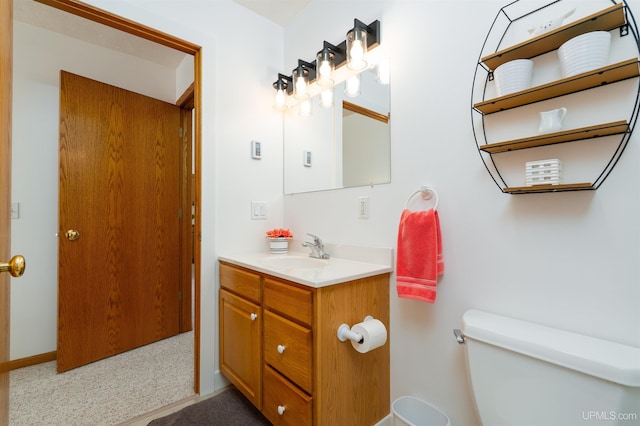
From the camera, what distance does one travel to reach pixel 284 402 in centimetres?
125

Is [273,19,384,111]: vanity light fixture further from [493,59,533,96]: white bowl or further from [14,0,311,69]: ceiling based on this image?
[493,59,533,96]: white bowl

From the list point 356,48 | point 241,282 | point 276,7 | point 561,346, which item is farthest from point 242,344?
point 276,7

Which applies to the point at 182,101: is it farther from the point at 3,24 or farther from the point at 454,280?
the point at 454,280

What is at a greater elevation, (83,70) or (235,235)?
(83,70)

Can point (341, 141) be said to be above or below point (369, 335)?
above

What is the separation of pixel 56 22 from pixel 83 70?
12.9 inches

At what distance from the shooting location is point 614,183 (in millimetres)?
843

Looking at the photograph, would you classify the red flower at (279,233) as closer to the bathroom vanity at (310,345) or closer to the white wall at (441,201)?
the white wall at (441,201)

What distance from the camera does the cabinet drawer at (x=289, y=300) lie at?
113 centimetres

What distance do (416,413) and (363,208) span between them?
98 centimetres

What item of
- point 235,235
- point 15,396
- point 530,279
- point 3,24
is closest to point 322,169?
point 235,235

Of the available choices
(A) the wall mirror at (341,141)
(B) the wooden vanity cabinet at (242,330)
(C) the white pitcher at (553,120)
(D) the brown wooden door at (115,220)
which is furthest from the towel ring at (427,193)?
(D) the brown wooden door at (115,220)

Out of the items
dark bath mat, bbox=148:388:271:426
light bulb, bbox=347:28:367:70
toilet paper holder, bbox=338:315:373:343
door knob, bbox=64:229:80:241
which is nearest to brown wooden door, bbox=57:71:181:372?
door knob, bbox=64:229:80:241

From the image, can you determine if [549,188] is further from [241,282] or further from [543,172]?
[241,282]
